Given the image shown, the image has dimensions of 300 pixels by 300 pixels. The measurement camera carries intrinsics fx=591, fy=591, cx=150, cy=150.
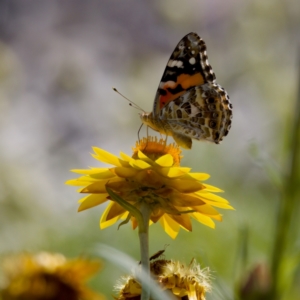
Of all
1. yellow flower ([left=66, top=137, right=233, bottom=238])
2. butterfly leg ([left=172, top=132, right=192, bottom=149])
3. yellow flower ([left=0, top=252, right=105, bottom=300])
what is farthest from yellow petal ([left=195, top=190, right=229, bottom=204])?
butterfly leg ([left=172, top=132, right=192, bottom=149])

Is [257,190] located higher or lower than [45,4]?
lower

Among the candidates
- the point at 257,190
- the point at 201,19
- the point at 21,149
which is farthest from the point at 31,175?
the point at 201,19

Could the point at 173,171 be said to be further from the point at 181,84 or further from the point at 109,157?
the point at 181,84

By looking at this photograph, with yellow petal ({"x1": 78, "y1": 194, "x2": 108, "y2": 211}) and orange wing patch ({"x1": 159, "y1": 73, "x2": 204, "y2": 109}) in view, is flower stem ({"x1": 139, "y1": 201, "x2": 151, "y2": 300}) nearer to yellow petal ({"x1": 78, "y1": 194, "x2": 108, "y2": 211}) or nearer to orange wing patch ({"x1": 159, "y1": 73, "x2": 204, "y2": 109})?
yellow petal ({"x1": 78, "y1": 194, "x2": 108, "y2": 211})

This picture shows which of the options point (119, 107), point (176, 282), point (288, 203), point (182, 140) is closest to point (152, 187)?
point (176, 282)

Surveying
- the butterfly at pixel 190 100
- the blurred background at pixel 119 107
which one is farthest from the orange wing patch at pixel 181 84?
the blurred background at pixel 119 107

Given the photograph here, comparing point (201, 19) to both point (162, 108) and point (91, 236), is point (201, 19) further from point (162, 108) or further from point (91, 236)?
point (162, 108)

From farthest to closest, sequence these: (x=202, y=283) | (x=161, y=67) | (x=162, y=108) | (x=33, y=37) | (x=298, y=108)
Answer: (x=33, y=37)
(x=161, y=67)
(x=162, y=108)
(x=202, y=283)
(x=298, y=108)

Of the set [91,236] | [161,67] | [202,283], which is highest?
[161,67]

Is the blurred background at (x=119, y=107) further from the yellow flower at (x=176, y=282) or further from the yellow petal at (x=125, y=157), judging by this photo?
the yellow petal at (x=125, y=157)
